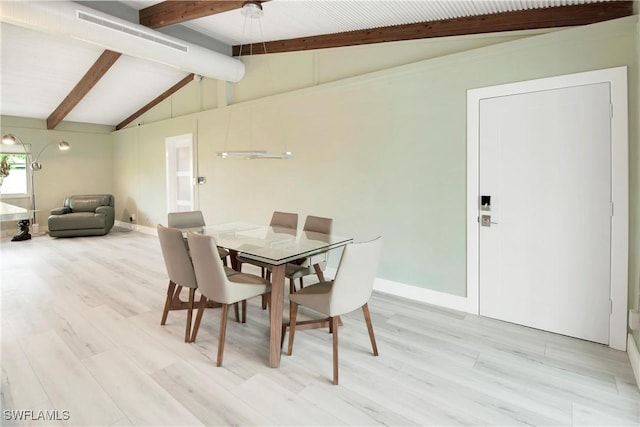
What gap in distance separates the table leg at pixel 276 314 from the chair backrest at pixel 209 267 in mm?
332

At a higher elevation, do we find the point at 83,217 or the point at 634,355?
the point at 83,217

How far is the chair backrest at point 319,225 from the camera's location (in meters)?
3.40

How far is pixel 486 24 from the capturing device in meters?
3.03

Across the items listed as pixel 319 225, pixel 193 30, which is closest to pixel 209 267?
pixel 319 225

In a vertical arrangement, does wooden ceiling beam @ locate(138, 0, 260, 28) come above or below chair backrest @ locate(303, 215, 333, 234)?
above

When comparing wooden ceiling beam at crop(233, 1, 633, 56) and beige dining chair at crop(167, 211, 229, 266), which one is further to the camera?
beige dining chair at crop(167, 211, 229, 266)

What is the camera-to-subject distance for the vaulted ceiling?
2.92m

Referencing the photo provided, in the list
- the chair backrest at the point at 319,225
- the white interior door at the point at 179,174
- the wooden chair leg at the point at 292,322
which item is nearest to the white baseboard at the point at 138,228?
the white interior door at the point at 179,174

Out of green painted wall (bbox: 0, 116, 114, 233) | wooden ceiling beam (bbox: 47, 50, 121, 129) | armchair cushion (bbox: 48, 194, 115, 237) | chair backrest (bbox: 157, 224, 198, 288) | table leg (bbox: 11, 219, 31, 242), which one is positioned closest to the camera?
chair backrest (bbox: 157, 224, 198, 288)

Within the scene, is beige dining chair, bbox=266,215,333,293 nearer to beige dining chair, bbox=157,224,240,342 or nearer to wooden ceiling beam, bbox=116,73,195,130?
beige dining chair, bbox=157,224,240,342

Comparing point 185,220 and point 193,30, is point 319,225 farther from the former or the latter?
point 193,30

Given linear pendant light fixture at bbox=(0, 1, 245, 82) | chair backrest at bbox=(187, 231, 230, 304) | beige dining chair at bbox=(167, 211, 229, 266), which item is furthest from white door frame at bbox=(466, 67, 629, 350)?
linear pendant light fixture at bbox=(0, 1, 245, 82)

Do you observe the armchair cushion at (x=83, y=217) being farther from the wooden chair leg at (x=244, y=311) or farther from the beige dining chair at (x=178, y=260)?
the wooden chair leg at (x=244, y=311)

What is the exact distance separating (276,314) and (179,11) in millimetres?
3520
